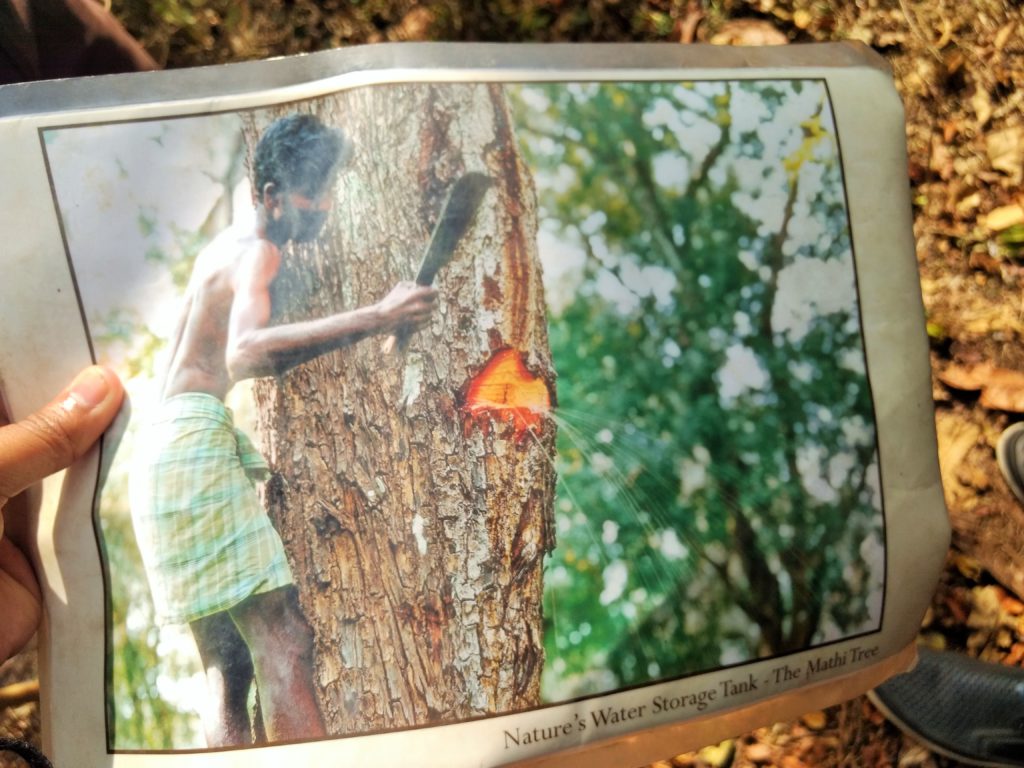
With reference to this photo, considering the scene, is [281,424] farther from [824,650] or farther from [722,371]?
[824,650]

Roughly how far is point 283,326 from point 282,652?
0.22 meters

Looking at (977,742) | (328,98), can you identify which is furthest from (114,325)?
(977,742)

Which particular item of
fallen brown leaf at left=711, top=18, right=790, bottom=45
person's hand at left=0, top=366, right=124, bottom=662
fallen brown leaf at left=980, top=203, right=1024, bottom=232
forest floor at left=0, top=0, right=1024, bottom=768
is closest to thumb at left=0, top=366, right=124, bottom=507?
person's hand at left=0, top=366, right=124, bottom=662

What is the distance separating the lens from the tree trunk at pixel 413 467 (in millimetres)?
510

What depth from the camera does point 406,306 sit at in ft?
1.72

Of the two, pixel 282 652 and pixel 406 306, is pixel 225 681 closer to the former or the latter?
pixel 282 652

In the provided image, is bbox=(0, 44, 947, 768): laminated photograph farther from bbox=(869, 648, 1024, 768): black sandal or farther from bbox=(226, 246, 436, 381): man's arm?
bbox=(869, 648, 1024, 768): black sandal

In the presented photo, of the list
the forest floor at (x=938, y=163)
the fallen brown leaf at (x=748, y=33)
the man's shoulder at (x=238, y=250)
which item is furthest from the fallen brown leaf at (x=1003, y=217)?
the man's shoulder at (x=238, y=250)

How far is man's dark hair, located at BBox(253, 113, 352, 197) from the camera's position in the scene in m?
0.53

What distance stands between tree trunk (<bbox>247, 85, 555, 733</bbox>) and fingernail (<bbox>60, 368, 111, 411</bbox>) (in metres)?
0.11

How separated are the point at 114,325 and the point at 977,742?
2.80 feet

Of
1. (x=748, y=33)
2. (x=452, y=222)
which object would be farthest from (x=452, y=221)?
(x=748, y=33)

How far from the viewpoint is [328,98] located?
0.54 m

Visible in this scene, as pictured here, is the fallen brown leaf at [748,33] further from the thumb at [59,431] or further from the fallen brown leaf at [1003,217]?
the thumb at [59,431]
